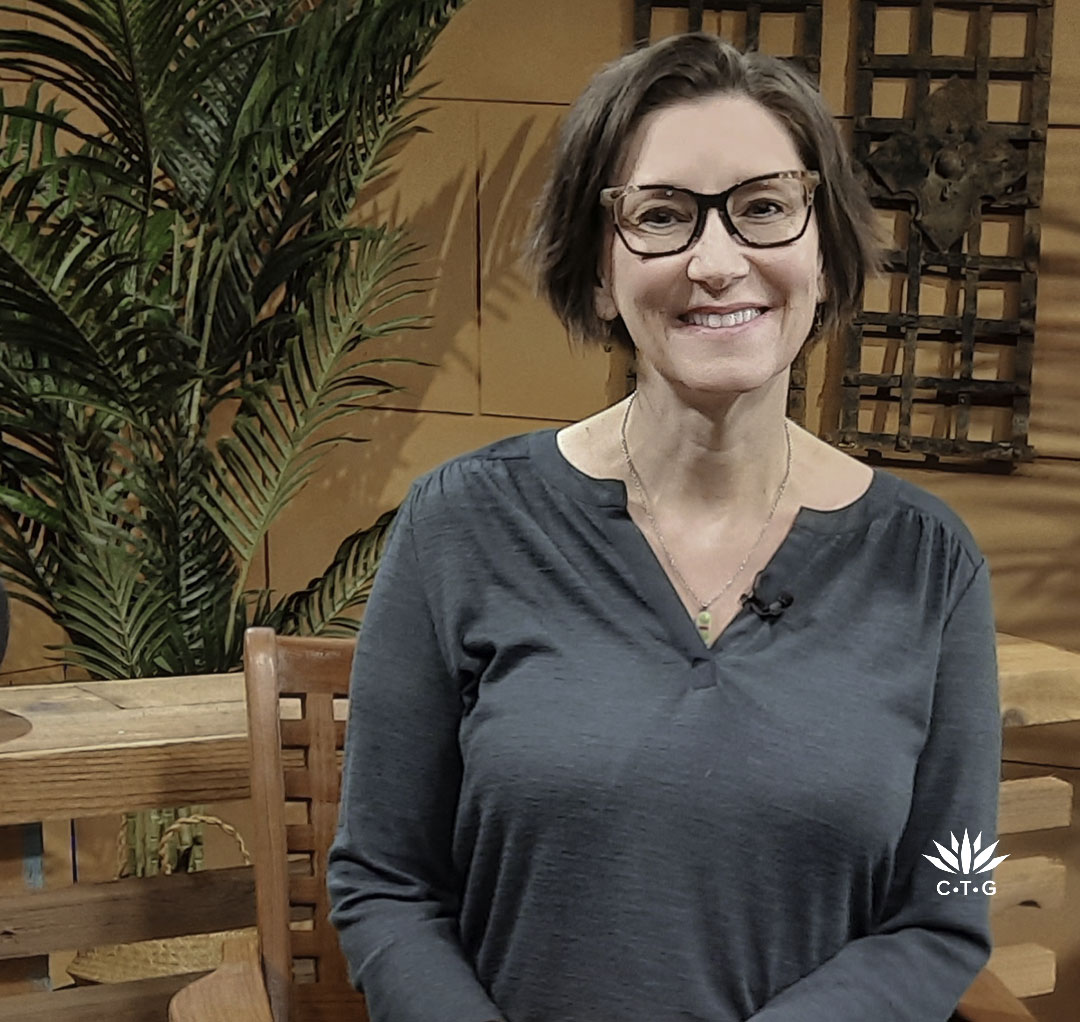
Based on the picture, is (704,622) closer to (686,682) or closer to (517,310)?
(686,682)

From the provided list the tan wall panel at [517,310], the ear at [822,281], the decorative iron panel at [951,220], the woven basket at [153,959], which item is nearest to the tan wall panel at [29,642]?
the woven basket at [153,959]

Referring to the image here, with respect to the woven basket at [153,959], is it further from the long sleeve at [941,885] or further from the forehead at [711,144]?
the forehead at [711,144]

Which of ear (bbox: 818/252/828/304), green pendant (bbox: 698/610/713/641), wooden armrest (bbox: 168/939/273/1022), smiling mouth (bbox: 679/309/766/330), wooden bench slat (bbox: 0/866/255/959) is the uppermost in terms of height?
ear (bbox: 818/252/828/304)

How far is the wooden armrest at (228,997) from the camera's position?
4.15ft

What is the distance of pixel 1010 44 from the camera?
2797 millimetres

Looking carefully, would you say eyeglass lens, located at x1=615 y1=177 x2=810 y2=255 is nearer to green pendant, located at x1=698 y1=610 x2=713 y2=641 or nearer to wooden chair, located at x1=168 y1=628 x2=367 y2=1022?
green pendant, located at x1=698 y1=610 x2=713 y2=641

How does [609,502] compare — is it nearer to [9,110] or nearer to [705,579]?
[705,579]

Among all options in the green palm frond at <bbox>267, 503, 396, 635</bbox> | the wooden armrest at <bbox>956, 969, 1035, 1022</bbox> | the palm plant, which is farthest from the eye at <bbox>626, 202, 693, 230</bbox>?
the green palm frond at <bbox>267, 503, 396, 635</bbox>

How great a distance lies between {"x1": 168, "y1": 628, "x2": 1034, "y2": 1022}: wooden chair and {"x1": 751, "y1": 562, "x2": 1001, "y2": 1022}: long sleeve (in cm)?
15

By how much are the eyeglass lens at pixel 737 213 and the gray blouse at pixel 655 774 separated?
0.25 m

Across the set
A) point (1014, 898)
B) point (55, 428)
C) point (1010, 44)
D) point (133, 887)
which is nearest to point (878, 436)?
point (1010, 44)

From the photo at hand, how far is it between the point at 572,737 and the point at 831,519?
322 millimetres

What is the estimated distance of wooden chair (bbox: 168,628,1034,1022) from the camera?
1.44m

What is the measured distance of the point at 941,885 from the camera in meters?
1.26
